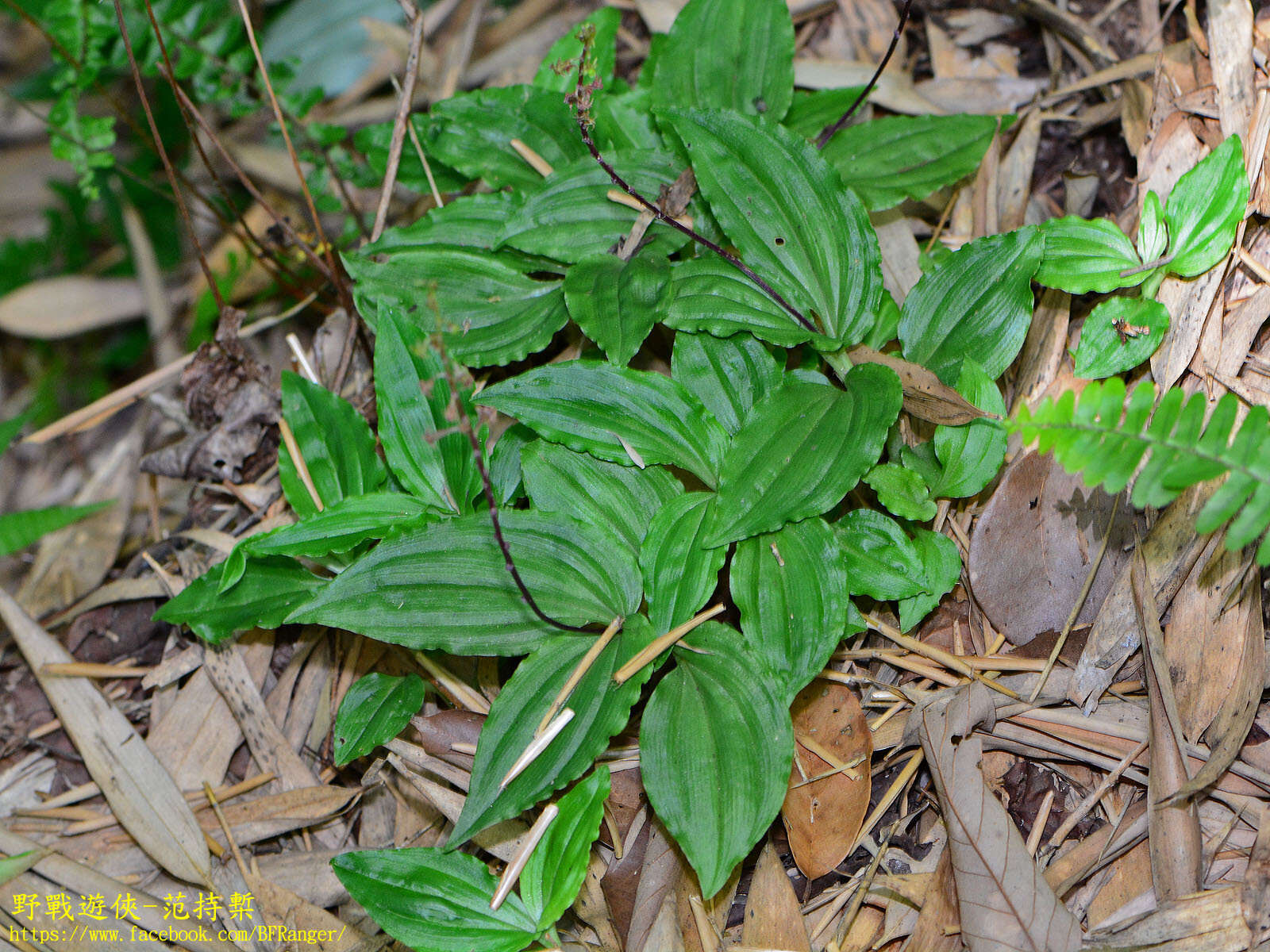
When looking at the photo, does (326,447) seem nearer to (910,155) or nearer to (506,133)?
(506,133)

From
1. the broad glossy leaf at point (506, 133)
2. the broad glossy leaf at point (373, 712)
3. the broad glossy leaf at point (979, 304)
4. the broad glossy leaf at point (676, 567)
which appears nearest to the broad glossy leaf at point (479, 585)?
the broad glossy leaf at point (676, 567)

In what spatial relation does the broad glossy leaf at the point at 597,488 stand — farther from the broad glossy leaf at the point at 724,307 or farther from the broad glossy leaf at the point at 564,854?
the broad glossy leaf at the point at 564,854

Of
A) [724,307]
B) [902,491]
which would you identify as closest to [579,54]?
[724,307]

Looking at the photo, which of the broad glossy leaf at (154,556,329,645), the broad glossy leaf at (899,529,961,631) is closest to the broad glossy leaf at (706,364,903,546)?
the broad glossy leaf at (899,529,961,631)

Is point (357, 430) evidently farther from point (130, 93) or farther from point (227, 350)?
point (130, 93)

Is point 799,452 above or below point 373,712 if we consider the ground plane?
above

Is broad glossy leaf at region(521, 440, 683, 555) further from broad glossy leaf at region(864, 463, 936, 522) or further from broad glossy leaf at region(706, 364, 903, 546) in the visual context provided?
broad glossy leaf at region(864, 463, 936, 522)
